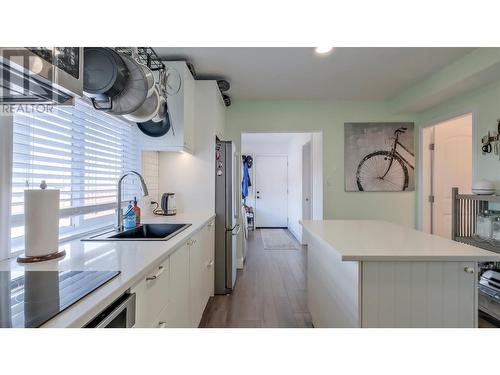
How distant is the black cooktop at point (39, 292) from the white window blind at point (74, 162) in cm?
48

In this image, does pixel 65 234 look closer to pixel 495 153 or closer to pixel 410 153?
pixel 495 153

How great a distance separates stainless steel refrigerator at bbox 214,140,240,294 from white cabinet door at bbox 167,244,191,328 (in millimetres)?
1037

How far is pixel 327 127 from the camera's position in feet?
12.3

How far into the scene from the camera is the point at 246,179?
6.79m

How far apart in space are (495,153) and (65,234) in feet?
12.5

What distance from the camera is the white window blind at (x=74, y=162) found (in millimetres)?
1215

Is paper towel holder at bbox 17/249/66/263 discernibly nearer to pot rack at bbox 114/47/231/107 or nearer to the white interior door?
pot rack at bbox 114/47/231/107

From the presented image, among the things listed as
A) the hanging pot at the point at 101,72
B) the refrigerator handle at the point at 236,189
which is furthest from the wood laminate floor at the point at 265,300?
the hanging pot at the point at 101,72

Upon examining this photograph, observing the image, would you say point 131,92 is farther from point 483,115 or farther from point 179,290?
point 483,115

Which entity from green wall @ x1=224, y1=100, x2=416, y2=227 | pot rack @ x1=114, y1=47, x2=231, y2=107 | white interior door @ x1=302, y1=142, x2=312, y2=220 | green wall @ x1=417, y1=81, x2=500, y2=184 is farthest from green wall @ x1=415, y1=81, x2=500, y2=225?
pot rack @ x1=114, y1=47, x2=231, y2=107

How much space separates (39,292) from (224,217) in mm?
2102
